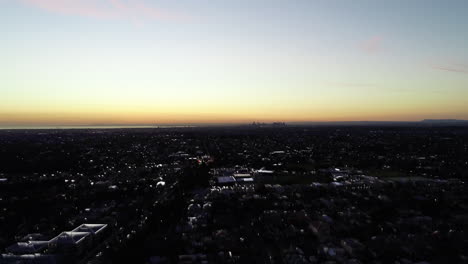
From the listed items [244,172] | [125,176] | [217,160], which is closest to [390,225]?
[244,172]

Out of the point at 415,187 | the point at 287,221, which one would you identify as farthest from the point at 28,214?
the point at 415,187

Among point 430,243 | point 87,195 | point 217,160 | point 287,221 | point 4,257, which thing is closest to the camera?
point 4,257

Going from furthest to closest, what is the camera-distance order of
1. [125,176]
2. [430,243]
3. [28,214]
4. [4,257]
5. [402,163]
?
[402,163], [125,176], [28,214], [430,243], [4,257]

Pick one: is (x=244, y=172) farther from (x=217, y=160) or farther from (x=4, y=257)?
(x=4, y=257)

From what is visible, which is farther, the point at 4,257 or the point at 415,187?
the point at 415,187

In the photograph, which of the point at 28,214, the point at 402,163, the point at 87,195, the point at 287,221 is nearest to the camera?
the point at 287,221

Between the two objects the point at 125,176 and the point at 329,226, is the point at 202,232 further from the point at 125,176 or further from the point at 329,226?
the point at 125,176

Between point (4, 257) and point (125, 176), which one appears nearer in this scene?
point (4, 257)

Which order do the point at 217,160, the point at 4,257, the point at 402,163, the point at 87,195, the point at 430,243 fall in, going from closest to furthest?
the point at 4,257
the point at 430,243
the point at 87,195
the point at 402,163
the point at 217,160
